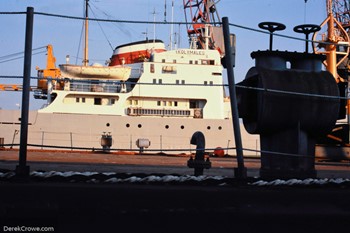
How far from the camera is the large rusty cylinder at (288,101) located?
3693 mm

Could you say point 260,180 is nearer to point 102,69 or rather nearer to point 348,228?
point 348,228

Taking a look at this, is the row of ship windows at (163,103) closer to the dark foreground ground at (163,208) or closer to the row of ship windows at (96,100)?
the row of ship windows at (96,100)

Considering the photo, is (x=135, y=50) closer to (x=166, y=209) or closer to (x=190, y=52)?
(x=190, y=52)

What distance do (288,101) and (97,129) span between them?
25.2 meters

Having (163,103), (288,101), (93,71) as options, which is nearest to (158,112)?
(163,103)

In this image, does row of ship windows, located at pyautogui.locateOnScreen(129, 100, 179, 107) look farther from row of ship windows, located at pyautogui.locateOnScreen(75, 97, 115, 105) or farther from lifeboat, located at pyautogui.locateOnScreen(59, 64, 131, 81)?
lifeboat, located at pyautogui.locateOnScreen(59, 64, 131, 81)

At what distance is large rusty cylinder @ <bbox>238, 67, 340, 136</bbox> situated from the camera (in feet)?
12.1

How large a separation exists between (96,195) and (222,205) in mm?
780

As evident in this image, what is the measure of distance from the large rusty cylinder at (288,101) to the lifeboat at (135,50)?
95.6 feet

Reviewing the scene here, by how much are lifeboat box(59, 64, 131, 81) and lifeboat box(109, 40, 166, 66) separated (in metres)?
3.53

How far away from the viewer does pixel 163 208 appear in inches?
106

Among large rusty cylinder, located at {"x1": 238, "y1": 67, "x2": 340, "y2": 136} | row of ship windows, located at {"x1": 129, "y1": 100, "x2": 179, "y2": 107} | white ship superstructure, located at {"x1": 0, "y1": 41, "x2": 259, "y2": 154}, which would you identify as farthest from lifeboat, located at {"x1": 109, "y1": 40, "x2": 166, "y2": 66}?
large rusty cylinder, located at {"x1": 238, "y1": 67, "x2": 340, "y2": 136}

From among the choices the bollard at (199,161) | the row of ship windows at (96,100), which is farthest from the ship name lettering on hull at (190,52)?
the bollard at (199,161)

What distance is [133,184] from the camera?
3.03m
